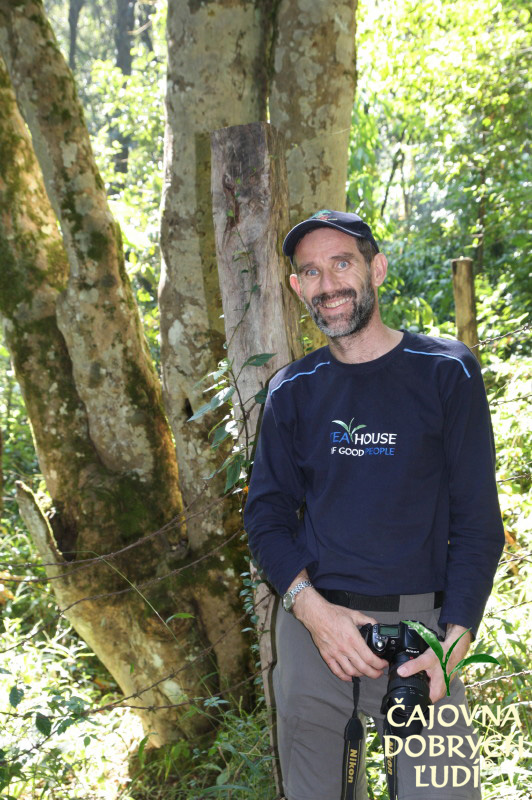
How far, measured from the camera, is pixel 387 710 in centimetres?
186

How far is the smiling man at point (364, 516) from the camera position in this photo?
1.99 metres

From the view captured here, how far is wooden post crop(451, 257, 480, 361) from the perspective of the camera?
4340 millimetres

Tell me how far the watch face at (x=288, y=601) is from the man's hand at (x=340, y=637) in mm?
48

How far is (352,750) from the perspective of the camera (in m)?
2.05

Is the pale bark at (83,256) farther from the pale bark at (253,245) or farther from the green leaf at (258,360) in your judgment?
the green leaf at (258,360)

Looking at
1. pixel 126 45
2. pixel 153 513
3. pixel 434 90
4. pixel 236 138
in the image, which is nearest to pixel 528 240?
pixel 434 90

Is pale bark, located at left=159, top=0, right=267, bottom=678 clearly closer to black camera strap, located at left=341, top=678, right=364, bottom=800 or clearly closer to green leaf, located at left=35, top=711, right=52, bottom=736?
green leaf, located at left=35, top=711, right=52, bottom=736

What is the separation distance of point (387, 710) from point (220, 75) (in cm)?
322

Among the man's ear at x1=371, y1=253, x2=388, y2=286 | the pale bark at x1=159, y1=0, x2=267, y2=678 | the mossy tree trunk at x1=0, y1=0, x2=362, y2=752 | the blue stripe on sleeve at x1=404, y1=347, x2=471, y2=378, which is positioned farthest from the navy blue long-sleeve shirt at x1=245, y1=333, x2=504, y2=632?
the mossy tree trunk at x1=0, y1=0, x2=362, y2=752

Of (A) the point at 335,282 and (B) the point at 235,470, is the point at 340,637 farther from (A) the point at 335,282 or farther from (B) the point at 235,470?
(A) the point at 335,282

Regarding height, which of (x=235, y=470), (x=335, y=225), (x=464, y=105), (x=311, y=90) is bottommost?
(x=235, y=470)

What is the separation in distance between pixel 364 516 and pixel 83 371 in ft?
8.56

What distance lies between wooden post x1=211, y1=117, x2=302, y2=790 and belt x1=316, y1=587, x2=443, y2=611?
2.88 feet

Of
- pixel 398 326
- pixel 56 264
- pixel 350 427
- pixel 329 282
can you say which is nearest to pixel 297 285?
pixel 329 282
